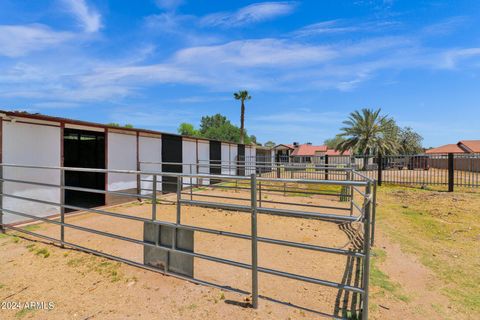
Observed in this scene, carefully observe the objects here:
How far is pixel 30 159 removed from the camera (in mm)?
5629

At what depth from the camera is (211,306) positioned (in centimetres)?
243

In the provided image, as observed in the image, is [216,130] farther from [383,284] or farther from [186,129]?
[383,284]

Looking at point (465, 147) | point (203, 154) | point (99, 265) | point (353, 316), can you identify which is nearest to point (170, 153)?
point (203, 154)

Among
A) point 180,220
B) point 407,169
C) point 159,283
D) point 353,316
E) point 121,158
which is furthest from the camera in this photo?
point 407,169

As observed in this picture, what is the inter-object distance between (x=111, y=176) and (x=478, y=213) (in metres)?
9.77

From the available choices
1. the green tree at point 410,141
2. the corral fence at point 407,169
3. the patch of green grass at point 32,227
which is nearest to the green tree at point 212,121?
the green tree at point 410,141

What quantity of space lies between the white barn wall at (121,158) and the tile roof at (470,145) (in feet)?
117

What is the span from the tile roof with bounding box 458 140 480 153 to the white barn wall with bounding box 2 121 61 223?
A: 37.9 meters

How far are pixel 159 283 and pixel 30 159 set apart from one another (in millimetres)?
4766

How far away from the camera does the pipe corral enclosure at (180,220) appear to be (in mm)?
2482

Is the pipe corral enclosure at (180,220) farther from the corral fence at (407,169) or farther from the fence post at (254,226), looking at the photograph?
the corral fence at (407,169)

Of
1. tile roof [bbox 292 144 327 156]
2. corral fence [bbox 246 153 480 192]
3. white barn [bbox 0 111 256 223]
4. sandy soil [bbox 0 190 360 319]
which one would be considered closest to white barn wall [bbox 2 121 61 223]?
white barn [bbox 0 111 256 223]

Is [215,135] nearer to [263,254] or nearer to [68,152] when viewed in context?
[68,152]

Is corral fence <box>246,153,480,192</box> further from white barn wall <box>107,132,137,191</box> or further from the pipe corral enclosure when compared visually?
white barn wall <box>107,132,137,191</box>
